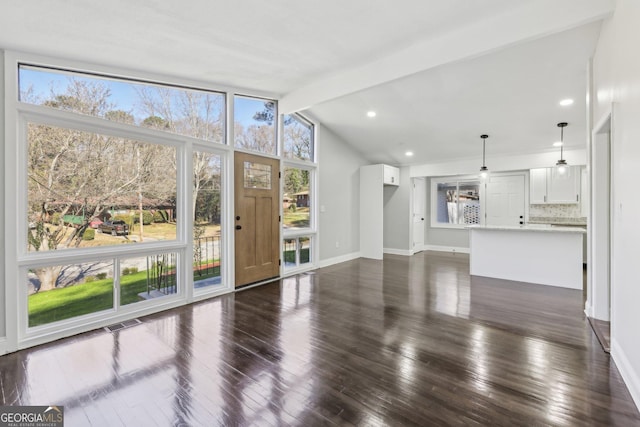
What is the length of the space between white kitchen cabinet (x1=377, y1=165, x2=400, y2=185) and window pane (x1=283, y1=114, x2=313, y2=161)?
2.01 meters

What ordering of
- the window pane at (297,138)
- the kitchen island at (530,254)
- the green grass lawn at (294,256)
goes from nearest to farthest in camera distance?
1. the kitchen island at (530,254)
2. the window pane at (297,138)
3. the green grass lawn at (294,256)

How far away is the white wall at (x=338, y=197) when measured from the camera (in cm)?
629

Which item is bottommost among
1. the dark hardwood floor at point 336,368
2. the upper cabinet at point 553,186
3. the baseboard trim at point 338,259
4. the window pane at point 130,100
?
the dark hardwood floor at point 336,368

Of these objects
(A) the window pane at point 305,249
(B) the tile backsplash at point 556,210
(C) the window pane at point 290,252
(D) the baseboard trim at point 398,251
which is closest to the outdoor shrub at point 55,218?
(C) the window pane at point 290,252

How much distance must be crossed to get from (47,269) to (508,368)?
418 centimetres

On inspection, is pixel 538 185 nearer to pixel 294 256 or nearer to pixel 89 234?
pixel 294 256

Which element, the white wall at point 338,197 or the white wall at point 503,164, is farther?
the white wall at point 338,197

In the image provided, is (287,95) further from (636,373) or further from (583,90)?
(636,373)

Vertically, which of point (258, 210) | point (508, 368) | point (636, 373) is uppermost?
point (258, 210)

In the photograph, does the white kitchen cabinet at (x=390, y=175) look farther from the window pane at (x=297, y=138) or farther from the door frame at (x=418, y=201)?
the window pane at (x=297, y=138)

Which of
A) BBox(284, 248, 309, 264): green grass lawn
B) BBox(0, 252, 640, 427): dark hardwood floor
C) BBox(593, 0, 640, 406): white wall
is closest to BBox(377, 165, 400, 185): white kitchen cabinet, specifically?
BBox(284, 248, 309, 264): green grass lawn

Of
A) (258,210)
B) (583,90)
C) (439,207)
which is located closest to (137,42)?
(258,210)

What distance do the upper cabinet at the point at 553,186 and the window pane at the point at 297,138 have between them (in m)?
4.89

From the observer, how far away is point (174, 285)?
395 cm
